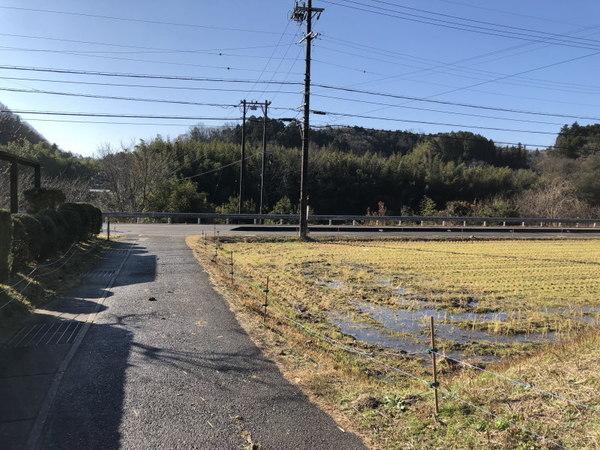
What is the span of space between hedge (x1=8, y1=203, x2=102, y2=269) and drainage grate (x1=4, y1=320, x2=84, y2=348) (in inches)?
91.5

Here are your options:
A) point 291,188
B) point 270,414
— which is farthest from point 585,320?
point 291,188

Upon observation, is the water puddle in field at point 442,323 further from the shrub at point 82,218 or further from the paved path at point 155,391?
the shrub at point 82,218

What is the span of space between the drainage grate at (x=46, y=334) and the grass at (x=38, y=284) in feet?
0.84

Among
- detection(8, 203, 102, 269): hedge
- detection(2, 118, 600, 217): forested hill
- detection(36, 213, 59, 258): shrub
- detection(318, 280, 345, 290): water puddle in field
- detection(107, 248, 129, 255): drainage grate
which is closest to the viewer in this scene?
detection(8, 203, 102, 269): hedge

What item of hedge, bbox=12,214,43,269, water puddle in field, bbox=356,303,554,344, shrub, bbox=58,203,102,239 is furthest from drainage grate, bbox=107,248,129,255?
water puddle in field, bbox=356,303,554,344

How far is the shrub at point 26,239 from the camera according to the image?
37.6 feet

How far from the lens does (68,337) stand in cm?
787

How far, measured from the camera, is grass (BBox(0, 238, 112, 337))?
8.71 m

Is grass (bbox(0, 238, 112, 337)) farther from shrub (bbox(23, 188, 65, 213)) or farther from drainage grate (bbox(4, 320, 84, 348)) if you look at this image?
shrub (bbox(23, 188, 65, 213))

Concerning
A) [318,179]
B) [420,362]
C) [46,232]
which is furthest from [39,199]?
[318,179]

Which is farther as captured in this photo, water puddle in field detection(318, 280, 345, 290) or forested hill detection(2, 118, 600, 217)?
forested hill detection(2, 118, 600, 217)

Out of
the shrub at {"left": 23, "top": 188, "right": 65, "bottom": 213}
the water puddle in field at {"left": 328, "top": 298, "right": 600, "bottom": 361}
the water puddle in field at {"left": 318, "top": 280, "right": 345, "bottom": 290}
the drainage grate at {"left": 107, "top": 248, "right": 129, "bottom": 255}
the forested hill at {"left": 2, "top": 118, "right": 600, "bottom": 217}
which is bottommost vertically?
the water puddle in field at {"left": 328, "top": 298, "right": 600, "bottom": 361}

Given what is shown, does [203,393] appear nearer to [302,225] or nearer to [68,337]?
[68,337]

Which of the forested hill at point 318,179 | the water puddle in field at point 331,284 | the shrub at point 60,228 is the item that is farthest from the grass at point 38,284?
the forested hill at point 318,179
